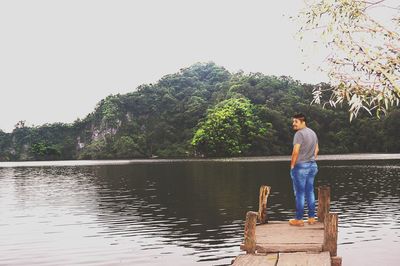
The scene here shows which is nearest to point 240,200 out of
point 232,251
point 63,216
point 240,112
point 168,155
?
point 63,216

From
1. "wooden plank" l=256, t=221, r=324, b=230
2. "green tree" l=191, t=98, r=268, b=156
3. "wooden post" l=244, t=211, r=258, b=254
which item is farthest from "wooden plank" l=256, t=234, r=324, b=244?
"green tree" l=191, t=98, r=268, b=156

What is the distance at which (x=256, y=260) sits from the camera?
11812 mm

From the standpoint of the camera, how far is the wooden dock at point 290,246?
11.6m

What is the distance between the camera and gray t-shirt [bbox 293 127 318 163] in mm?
14750

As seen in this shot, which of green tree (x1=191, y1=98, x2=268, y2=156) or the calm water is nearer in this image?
the calm water

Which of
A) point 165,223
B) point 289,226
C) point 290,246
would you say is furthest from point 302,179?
point 165,223

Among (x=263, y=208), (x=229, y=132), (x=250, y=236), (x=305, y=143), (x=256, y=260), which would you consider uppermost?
(x=229, y=132)

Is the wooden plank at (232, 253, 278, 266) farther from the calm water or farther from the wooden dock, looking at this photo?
the calm water

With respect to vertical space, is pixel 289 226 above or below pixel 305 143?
below

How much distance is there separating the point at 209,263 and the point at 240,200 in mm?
20905

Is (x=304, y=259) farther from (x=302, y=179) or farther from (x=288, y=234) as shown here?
(x=302, y=179)

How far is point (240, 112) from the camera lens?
6230 inches

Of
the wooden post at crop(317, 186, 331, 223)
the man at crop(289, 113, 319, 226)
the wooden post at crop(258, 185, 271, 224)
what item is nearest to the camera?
the man at crop(289, 113, 319, 226)

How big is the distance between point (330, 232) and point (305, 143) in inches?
129
